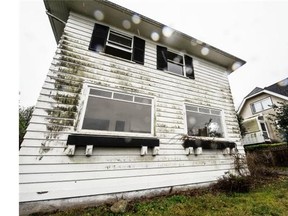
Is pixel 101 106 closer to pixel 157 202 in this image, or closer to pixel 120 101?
pixel 120 101

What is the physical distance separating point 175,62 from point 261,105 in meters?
19.4

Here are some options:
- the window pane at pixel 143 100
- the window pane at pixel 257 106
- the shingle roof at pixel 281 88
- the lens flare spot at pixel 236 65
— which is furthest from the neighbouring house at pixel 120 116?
the window pane at pixel 257 106

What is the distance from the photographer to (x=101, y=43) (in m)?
5.68

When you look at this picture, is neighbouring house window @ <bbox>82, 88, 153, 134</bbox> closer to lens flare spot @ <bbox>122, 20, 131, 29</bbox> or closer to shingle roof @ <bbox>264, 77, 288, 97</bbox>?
lens flare spot @ <bbox>122, 20, 131, 29</bbox>

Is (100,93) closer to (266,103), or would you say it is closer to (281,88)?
(266,103)

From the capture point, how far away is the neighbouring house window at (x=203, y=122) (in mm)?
6363

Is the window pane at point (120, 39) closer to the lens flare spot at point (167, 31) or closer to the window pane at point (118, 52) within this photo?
the window pane at point (118, 52)

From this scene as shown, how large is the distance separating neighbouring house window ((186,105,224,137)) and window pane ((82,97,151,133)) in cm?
196

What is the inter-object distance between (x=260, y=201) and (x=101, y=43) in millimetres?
7094

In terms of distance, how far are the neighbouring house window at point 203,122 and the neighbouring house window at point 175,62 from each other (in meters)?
1.72

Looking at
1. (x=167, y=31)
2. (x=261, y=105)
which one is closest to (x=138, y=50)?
(x=167, y=31)

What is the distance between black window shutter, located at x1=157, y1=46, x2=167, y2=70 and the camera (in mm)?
6567

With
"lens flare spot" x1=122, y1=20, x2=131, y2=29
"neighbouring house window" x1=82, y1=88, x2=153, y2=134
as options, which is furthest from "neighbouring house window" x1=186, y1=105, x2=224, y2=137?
"lens flare spot" x1=122, y1=20, x2=131, y2=29

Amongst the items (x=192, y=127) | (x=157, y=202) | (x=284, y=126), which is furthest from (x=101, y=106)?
(x=284, y=126)
